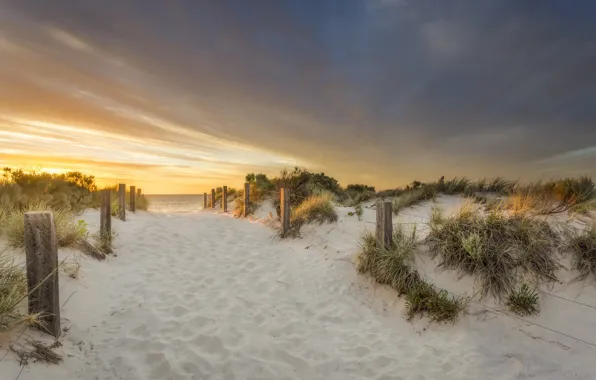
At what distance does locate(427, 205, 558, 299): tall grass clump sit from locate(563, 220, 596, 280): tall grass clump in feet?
0.75

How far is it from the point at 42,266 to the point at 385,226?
5477 mm

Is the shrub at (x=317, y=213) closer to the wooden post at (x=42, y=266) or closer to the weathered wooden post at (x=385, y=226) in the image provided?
the weathered wooden post at (x=385, y=226)

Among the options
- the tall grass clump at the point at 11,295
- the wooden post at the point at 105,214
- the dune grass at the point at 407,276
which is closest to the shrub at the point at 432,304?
the dune grass at the point at 407,276

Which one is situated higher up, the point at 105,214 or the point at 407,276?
the point at 105,214

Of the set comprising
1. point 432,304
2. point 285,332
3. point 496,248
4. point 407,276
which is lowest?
point 285,332

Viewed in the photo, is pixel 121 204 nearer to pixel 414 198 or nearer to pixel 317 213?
pixel 317 213

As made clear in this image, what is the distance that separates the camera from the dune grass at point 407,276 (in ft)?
16.6

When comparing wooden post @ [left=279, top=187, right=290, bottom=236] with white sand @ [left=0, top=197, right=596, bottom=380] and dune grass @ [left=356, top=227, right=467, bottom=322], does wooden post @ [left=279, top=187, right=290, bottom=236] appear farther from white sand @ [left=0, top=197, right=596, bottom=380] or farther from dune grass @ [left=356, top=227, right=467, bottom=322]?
dune grass @ [left=356, top=227, right=467, bottom=322]

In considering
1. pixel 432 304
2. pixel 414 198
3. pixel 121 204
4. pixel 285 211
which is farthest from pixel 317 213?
pixel 121 204

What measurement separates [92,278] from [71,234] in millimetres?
1186

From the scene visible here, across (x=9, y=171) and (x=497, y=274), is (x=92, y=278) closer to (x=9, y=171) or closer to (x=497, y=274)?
(x=497, y=274)

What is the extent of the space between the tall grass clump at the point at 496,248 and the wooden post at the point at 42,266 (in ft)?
19.7

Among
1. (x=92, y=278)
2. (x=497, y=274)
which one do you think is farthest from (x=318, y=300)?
(x=92, y=278)

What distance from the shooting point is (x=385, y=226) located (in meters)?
6.47
